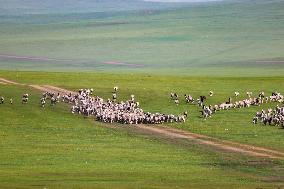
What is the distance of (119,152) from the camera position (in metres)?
55.2

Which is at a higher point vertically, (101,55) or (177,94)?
(101,55)

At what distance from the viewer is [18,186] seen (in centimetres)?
4131

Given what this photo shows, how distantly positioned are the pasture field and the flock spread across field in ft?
2.95

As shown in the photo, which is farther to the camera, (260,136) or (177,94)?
(177,94)

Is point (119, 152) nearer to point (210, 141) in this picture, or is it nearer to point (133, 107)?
point (210, 141)

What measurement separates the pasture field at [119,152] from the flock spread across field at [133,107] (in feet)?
2.95

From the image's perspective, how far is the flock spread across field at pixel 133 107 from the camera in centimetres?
6862

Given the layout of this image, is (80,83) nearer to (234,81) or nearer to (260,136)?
(234,81)

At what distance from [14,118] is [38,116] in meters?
1.82

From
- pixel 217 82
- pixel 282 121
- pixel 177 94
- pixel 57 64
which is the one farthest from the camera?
pixel 57 64

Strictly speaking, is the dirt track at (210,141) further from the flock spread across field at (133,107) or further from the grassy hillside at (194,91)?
the flock spread across field at (133,107)

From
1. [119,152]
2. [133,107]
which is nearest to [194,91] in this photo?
[133,107]

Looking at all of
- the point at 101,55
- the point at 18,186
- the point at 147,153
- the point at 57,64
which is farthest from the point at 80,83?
the point at 101,55

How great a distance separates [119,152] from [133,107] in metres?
17.3
